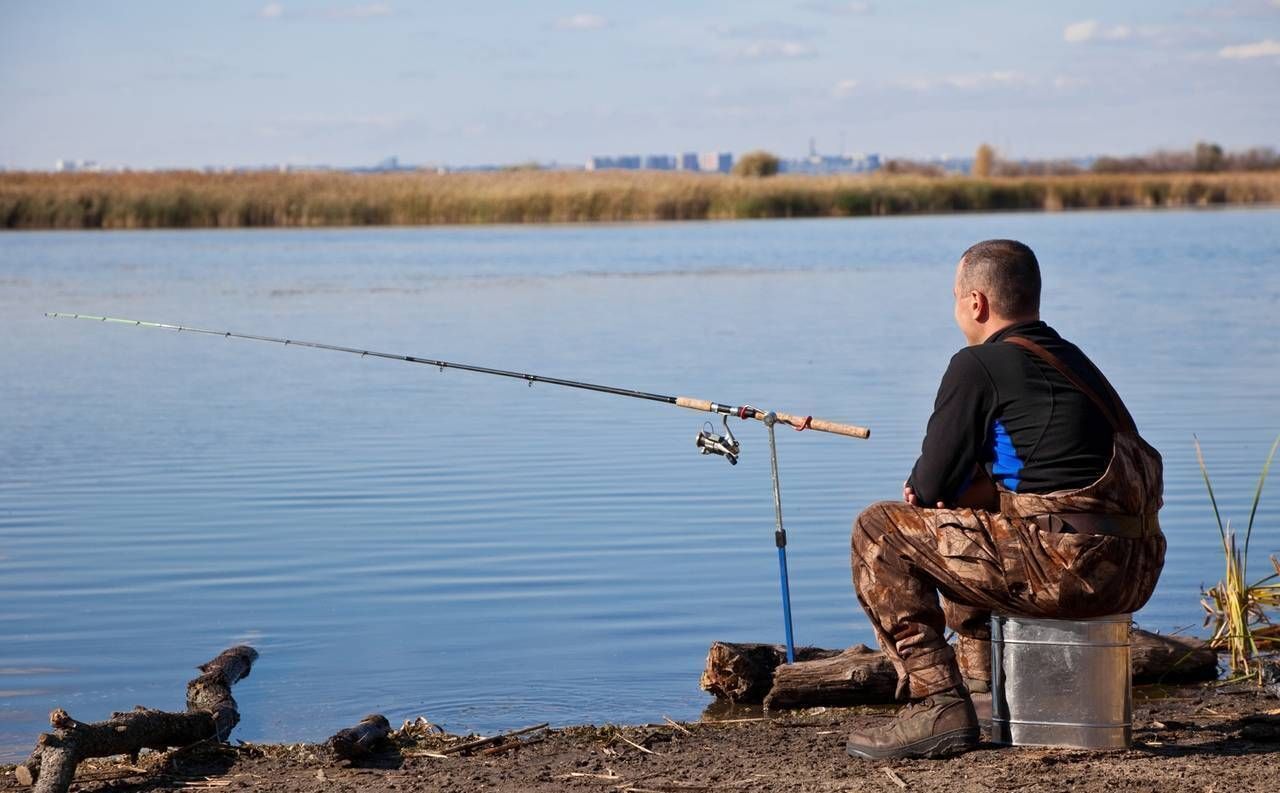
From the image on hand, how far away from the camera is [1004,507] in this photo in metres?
4.48

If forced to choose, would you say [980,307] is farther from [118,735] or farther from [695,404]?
[118,735]

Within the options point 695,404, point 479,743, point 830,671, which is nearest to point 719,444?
point 695,404

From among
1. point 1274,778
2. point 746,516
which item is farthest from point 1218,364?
point 1274,778

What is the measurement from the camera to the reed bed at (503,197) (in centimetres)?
4534

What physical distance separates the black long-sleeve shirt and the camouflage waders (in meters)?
0.03

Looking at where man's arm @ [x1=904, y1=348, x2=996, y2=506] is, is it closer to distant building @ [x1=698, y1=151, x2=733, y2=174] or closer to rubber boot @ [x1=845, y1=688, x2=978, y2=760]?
rubber boot @ [x1=845, y1=688, x2=978, y2=760]

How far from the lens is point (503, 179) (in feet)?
170

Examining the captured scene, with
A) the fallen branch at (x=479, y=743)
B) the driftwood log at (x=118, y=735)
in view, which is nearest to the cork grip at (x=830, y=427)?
the fallen branch at (x=479, y=743)

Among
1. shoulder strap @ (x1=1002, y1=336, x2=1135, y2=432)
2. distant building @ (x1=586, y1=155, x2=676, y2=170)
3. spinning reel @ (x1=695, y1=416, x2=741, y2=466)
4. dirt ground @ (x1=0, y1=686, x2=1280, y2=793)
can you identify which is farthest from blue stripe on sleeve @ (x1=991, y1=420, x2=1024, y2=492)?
distant building @ (x1=586, y1=155, x2=676, y2=170)

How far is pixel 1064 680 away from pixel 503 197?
143 ft

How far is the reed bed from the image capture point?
4534cm

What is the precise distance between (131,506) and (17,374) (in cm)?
699

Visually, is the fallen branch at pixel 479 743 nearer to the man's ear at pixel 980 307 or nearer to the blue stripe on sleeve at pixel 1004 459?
the blue stripe on sleeve at pixel 1004 459

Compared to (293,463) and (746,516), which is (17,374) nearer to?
A: (293,463)
